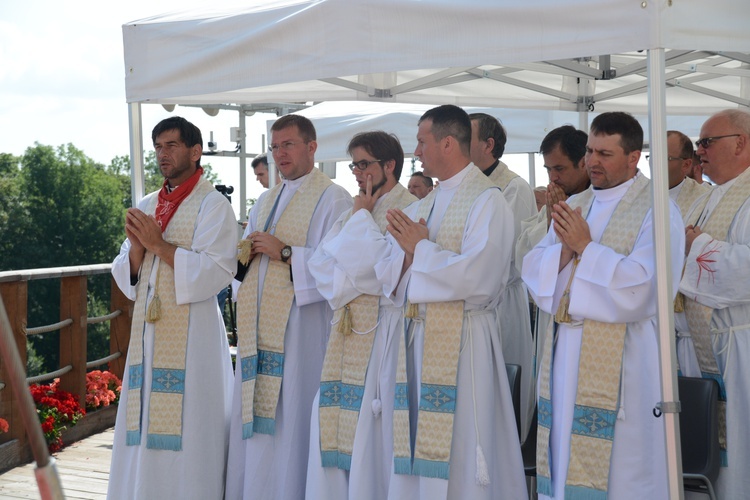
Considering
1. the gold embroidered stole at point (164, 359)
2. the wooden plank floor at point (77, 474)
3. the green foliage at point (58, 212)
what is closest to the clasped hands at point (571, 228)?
the gold embroidered stole at point (164, 359)

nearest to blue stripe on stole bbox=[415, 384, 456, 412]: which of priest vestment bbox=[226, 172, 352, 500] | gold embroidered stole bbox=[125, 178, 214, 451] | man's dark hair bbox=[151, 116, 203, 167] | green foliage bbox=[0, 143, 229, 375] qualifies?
priest vestment bbox=[226, 172, 352, 500]

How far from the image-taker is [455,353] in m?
4.06

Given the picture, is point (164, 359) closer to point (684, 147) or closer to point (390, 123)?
point (684, 147)

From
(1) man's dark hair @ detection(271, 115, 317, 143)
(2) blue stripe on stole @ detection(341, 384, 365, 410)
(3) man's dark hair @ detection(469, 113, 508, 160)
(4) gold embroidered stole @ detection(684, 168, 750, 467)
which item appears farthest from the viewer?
(3) man's dark hair @ detection(469, 113, 508, 160)

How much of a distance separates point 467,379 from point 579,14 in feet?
5.43

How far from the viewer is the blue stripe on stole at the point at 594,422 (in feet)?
11.9

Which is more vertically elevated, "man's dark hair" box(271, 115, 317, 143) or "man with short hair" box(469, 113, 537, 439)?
"man's dark hair" box(271, 115, 317, 143)

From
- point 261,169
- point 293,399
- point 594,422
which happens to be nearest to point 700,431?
point 594,422

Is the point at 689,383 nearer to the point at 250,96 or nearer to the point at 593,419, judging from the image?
the point at 593,419

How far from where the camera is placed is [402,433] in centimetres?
415

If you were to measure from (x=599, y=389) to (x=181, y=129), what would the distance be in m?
2.62

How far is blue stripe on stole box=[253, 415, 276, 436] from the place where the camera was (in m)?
5.00

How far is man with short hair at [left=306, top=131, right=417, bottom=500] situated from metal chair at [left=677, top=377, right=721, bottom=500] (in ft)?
4.30

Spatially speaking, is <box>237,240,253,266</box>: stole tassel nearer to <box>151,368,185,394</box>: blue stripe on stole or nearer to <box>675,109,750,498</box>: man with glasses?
<box>151,368,185,394</box>: blue stripe on stole
